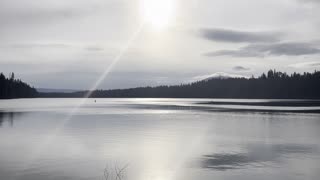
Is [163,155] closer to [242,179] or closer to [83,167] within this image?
[83,167]

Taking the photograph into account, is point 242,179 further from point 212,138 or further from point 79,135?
point 79,135

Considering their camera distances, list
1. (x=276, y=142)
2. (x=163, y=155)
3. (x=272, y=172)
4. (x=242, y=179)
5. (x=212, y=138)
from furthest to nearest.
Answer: (x=212, y=138) → (x=276, y=142) → (x=163, y=155) → (x=272, y=172) → (x=242, y=179)

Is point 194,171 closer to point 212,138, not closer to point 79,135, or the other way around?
point 212,138

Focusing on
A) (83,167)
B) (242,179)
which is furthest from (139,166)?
(242,179)

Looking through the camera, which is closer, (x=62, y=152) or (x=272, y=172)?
(x=272, y=172)

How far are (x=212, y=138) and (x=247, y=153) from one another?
1160 cm

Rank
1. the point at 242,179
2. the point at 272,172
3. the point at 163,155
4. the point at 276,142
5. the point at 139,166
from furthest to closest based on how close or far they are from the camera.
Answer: the point at 276,142
the point at 163,155
the point at 139,166
the point at 272,172
the point at 242,179

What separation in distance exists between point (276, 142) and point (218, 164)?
14.5 meters

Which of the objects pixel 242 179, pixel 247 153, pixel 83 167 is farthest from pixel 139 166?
pixel 247 153

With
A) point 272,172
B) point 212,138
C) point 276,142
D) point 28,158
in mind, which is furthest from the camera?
point 212,138

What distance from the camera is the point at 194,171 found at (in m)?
25.8

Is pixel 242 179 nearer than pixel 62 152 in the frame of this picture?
Yes

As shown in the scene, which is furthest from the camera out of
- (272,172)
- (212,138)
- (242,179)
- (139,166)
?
(212,138)

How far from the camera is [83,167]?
87.2ft
